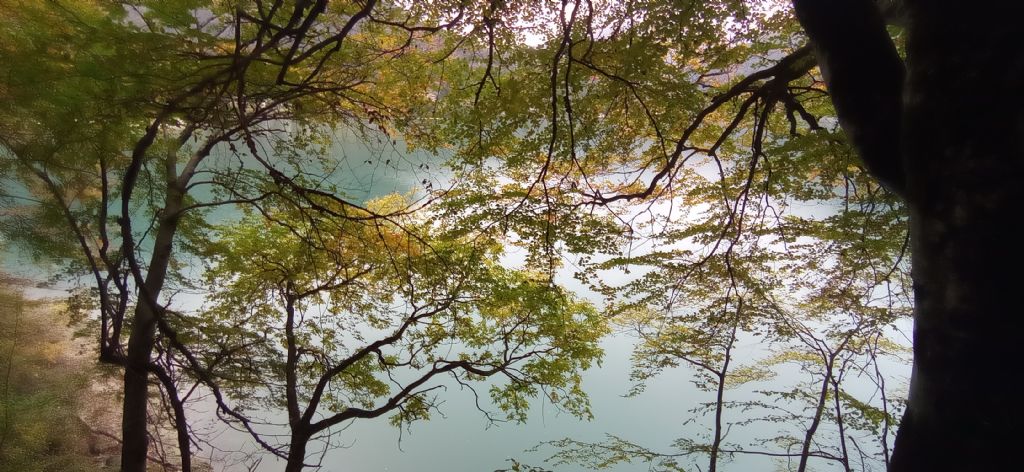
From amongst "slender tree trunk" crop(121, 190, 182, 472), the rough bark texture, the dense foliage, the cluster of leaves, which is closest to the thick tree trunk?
the rough bark texture

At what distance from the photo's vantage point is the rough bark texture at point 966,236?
69cm

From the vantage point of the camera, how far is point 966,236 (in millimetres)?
731

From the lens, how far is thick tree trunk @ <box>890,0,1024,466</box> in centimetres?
68

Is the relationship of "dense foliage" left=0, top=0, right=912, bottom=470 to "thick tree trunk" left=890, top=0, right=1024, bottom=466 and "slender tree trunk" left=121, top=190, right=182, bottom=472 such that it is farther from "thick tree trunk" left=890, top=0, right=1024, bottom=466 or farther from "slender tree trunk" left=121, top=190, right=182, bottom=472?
"thick tree trunk" left=890, top=0, right=1024, bottom=466

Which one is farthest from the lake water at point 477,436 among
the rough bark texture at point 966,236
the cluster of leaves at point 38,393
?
the rough bark texture at point 966,236

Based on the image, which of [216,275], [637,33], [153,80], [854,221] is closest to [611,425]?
[854,221]

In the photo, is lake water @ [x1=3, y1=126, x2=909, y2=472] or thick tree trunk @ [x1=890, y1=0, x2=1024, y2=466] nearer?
thick tree trunk @ [x1=890, y1=0, x2=1024, y2=466]

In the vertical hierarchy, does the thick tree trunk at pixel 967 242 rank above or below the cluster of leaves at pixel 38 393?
below

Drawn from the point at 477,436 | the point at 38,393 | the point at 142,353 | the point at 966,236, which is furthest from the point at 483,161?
the point at 477,436

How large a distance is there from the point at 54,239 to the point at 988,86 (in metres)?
6.16

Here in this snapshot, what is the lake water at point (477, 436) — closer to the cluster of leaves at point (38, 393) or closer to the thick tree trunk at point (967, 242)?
the cluster of leaves at point (38, 393)

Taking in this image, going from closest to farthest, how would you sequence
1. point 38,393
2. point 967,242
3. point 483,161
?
1. point 967,242
2. point 483,161
3. point 38,393

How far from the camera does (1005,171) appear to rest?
2.27ft

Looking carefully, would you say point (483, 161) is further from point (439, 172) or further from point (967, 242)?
point (967, 242)
